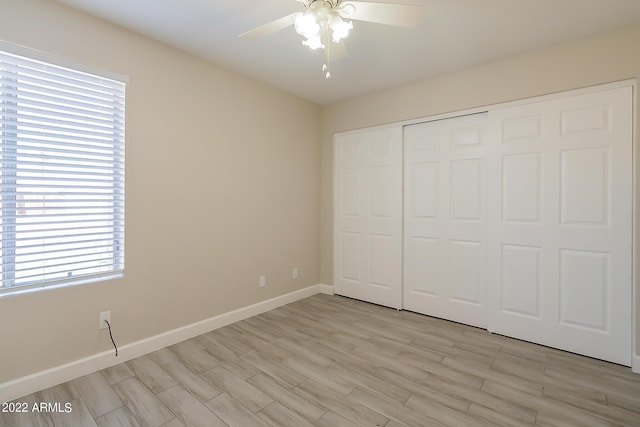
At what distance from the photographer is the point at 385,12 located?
5.03 ft

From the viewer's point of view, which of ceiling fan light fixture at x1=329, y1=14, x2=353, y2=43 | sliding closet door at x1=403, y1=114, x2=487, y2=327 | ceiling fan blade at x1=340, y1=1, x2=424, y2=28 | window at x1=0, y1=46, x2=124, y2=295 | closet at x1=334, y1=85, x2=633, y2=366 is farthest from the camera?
sliding closet door at x1=403, y1=114, x2=487, y2=327

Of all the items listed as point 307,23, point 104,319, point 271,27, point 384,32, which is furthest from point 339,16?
point 104,319

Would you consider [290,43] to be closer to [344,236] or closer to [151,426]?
[344,236]

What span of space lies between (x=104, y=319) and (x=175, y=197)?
1.06m

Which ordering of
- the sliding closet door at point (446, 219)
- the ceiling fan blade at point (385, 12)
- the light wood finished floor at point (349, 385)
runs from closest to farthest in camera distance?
the ceiling fan blade at point (385, 12)
the light wood finished floor at point (349, 385)
the sliding closet door at point (446, 219)

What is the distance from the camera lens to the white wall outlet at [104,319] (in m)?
2.16

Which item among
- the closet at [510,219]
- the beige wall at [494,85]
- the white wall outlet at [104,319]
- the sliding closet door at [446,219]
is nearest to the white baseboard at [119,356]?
the white wall outlet at [104,319]

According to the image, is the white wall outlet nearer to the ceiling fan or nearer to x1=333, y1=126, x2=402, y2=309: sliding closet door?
the ceiling fan

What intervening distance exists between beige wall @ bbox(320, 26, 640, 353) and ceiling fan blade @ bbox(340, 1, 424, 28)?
1.64 m

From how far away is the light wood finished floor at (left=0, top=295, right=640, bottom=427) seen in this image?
1.69 m

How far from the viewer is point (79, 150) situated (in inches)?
81.5

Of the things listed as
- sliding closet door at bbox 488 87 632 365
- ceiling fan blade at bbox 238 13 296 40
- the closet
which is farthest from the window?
sliding closet door at bbox 488 87 632 365

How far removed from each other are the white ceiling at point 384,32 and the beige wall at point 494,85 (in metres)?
0.11

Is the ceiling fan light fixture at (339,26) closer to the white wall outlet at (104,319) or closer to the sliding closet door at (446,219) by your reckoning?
the sliding closet door at (446,219)
